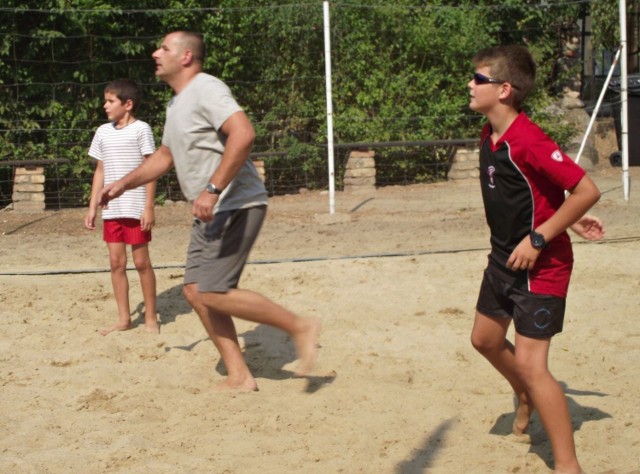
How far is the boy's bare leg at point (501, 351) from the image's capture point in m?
4.12

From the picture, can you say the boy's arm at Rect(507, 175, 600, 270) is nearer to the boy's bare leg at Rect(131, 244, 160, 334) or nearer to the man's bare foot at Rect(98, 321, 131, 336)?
the boy's bare leg at Rect(131, 244, 160, 334)

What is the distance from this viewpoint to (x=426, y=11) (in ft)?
45.2

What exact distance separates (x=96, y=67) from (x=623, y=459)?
950 cm

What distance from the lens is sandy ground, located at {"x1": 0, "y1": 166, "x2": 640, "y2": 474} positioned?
4172 millimetres

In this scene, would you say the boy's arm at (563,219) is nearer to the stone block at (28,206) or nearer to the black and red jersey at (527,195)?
the black and red jersey at (527,195)

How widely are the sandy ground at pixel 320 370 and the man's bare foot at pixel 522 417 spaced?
78 mm

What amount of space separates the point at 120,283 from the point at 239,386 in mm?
1693

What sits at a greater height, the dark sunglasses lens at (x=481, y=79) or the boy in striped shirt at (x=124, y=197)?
the dark sunglasses lens at (x=481, y=79)

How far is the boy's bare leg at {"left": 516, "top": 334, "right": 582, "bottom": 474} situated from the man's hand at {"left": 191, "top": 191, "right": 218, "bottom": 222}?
1594 millimetres

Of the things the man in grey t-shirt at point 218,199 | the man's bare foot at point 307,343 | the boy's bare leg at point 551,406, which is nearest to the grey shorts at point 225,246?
the man in grey t-shirt at point 218,199

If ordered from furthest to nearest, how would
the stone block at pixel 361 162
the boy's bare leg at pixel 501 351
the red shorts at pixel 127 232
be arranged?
the stone block at pixel 361 162
the red shorts at pixel 127 232
the boy's bare leg at pixel 501 351

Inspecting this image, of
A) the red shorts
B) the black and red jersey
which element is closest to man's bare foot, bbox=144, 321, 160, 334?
the red shorts

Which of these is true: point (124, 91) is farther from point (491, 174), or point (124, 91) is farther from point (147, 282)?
point (491, 174)

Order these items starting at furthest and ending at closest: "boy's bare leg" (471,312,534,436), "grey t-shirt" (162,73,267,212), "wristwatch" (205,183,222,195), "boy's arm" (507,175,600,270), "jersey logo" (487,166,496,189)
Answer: "grey t-shirt" (162,73,267,212) → "wristwatch" (205,183,222,195) → "boy's bare leg" (471,312,534,436) → "jersey logo" (487,166,496,189) → "boy's arm" (507,175,600,270)
